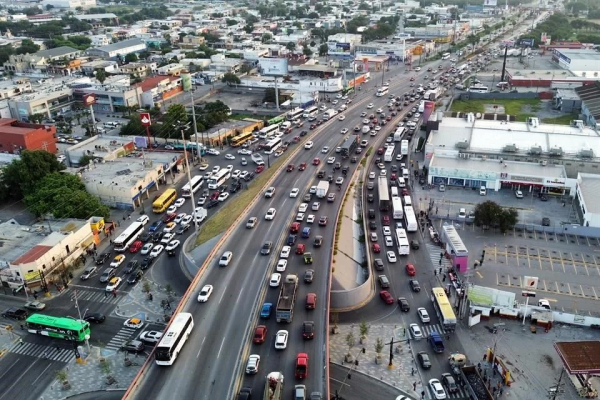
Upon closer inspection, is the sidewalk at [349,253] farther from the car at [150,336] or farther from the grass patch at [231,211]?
the car at [150,336]

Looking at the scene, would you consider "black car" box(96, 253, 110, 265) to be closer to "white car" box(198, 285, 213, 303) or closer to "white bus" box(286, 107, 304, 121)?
"white car" box(198, 285, 213, 303)

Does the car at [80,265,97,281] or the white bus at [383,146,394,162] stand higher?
the white bus at [383,146,394,162]

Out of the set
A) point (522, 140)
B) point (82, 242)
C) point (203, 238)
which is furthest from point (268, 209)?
point (522, 140)

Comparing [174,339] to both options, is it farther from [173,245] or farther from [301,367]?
[173,245]

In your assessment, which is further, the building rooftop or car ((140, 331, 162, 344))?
the building rooftop

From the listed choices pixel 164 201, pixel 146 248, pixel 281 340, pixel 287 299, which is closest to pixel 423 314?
pixel 287 299

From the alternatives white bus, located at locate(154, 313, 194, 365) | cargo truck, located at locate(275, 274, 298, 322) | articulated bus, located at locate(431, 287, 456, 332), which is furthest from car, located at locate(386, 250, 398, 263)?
white bus, located at locate(154, 313, 194, 365)
